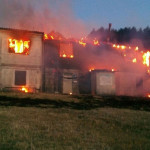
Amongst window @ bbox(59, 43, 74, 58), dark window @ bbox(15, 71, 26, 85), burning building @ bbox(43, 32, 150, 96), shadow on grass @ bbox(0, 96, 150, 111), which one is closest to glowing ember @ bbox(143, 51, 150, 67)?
burning building @ bbox(43, 32, 150, 96)

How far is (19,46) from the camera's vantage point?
21391 millimetres

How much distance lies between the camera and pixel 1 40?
21.2 m

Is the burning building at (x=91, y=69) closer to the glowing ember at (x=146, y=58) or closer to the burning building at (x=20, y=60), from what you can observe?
the glowing ember at (x=146, y=58)

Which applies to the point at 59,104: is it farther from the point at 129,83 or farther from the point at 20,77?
the point at 129,83

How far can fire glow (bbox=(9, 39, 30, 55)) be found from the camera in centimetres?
2127

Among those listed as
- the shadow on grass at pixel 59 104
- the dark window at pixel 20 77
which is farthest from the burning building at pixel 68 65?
the shadow on grass at pixel 59 104

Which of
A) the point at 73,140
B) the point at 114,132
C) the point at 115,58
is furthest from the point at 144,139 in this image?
the point at 115,58

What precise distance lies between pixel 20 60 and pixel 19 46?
4.31ft

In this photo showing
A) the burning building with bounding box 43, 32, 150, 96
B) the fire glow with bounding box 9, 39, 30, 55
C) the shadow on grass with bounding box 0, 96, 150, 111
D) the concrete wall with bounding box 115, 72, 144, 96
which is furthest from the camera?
the concrete wall with bounding box 115, 72, 144, 96

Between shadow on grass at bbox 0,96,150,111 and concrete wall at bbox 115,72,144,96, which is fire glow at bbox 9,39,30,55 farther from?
concrete wall at bbox 115,72,144,96

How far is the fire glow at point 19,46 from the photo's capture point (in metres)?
21.3

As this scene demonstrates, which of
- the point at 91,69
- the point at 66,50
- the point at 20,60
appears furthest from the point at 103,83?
the point at 20,60

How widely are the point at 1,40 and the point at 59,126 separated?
53.1ft

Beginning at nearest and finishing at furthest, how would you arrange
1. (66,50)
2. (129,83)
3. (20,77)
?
(20,77)
(66,50)
(129,83)
